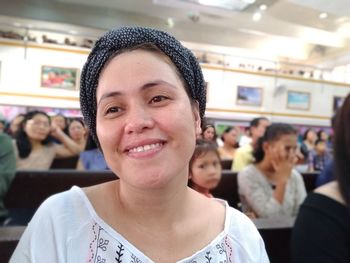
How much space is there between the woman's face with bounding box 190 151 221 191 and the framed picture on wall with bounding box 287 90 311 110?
18.3 ft

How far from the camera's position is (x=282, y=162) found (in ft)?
6.48

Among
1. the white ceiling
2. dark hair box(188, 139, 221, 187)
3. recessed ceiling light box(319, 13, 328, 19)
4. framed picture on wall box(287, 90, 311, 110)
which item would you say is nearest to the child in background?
dark hair box(188, 139, 221, 187)

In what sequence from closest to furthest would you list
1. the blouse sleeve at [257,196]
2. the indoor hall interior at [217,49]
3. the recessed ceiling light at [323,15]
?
1. the blouse sleeve at [257,196]
2. the indoor hall interior at [217,49]
3. the recessed ceiling light at [323,15]

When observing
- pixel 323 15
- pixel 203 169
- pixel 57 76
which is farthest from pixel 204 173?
pixel 323 15

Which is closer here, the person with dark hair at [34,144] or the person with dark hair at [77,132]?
the person with dark hair at [34,144]

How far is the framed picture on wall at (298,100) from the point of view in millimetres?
6809

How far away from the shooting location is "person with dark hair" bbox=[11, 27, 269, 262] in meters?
0.65

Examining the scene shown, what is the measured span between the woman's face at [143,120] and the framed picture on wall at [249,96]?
5.80 metres

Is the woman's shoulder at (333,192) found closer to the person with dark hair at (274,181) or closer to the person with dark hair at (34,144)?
the person with dark hair at (274,181)

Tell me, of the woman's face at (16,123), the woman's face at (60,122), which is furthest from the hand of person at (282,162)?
the woman's face at (60,122)

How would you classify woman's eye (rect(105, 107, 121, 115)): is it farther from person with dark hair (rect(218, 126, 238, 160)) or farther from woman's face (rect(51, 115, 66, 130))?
person with dark hair (rect(218, 126, 238, 160))

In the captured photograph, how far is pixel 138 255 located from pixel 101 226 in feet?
0.36

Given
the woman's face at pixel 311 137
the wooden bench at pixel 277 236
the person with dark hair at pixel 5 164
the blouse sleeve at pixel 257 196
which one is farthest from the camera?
the woman's face at pixel 311 137

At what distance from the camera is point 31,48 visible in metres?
4.95
